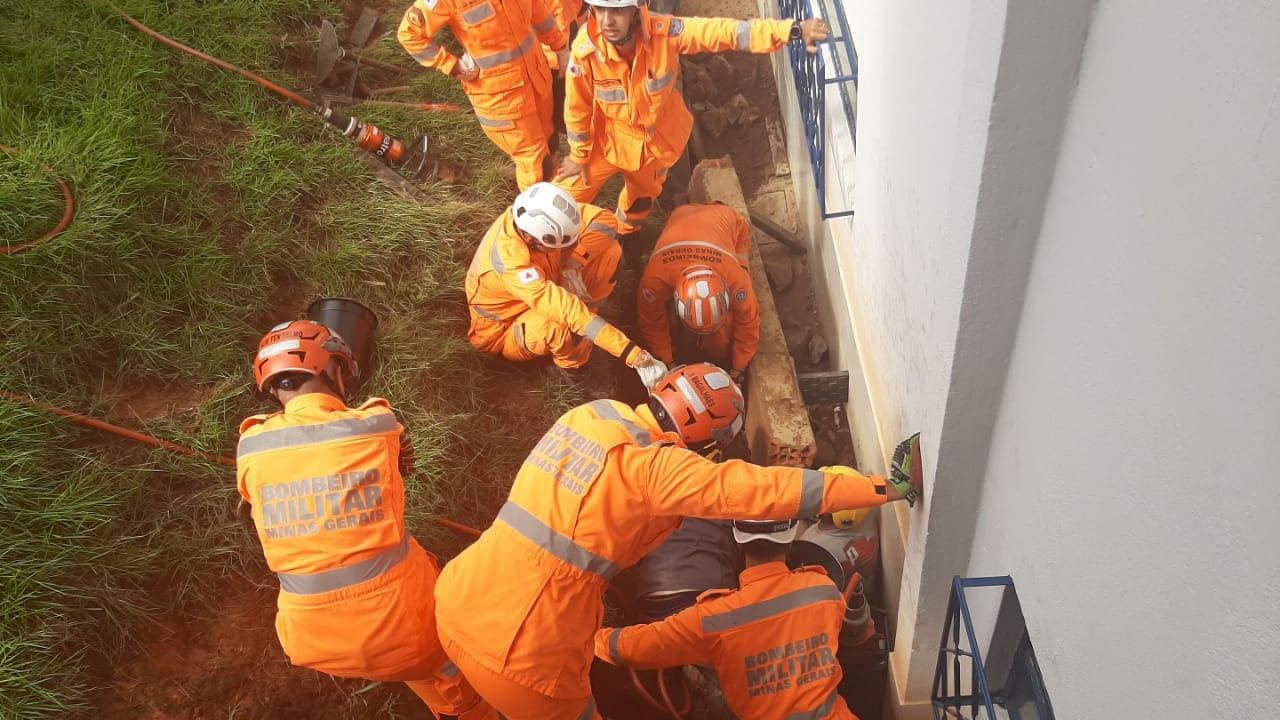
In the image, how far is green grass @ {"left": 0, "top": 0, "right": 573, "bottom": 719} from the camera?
3.83 m

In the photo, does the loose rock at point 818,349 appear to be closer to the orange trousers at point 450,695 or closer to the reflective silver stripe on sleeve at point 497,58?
the reflective silver stripe on sleeve at point 497,58

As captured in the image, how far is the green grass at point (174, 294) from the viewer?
383cm

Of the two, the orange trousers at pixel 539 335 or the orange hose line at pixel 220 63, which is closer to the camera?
the orange trousers at pixel 539 335

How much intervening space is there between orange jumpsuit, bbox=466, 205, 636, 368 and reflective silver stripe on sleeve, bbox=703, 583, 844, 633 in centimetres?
165

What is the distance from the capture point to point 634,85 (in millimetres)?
5234

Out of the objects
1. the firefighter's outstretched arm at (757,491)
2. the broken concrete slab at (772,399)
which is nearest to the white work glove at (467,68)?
the broken concrete slab at (772,399)

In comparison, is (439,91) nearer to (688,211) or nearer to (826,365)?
(688,211)

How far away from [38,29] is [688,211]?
4.29 meters

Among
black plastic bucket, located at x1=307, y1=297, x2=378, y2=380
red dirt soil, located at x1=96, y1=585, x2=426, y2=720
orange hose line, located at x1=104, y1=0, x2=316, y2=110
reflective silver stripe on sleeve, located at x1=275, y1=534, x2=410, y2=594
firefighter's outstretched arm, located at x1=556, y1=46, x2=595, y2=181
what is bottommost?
red dirt soil, located at x1=96, y1=585, x2=426, y2=720

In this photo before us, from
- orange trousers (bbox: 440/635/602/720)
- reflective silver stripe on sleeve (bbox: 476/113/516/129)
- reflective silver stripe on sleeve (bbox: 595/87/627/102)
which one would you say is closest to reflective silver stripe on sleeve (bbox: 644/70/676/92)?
reflective silver stripe on sleeve (bbox: 595/87/627/102)

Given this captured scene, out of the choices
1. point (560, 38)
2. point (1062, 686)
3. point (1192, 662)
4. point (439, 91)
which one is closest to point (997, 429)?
point (1062, 686)

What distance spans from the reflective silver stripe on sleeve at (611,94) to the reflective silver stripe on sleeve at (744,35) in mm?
765

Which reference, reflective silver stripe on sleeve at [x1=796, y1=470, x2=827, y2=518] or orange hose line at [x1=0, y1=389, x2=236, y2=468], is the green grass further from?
reflective silver stripe on sleeve at [x1=796, y1=470, x2=827, y2=518]

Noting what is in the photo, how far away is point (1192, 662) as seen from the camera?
5.13ft
